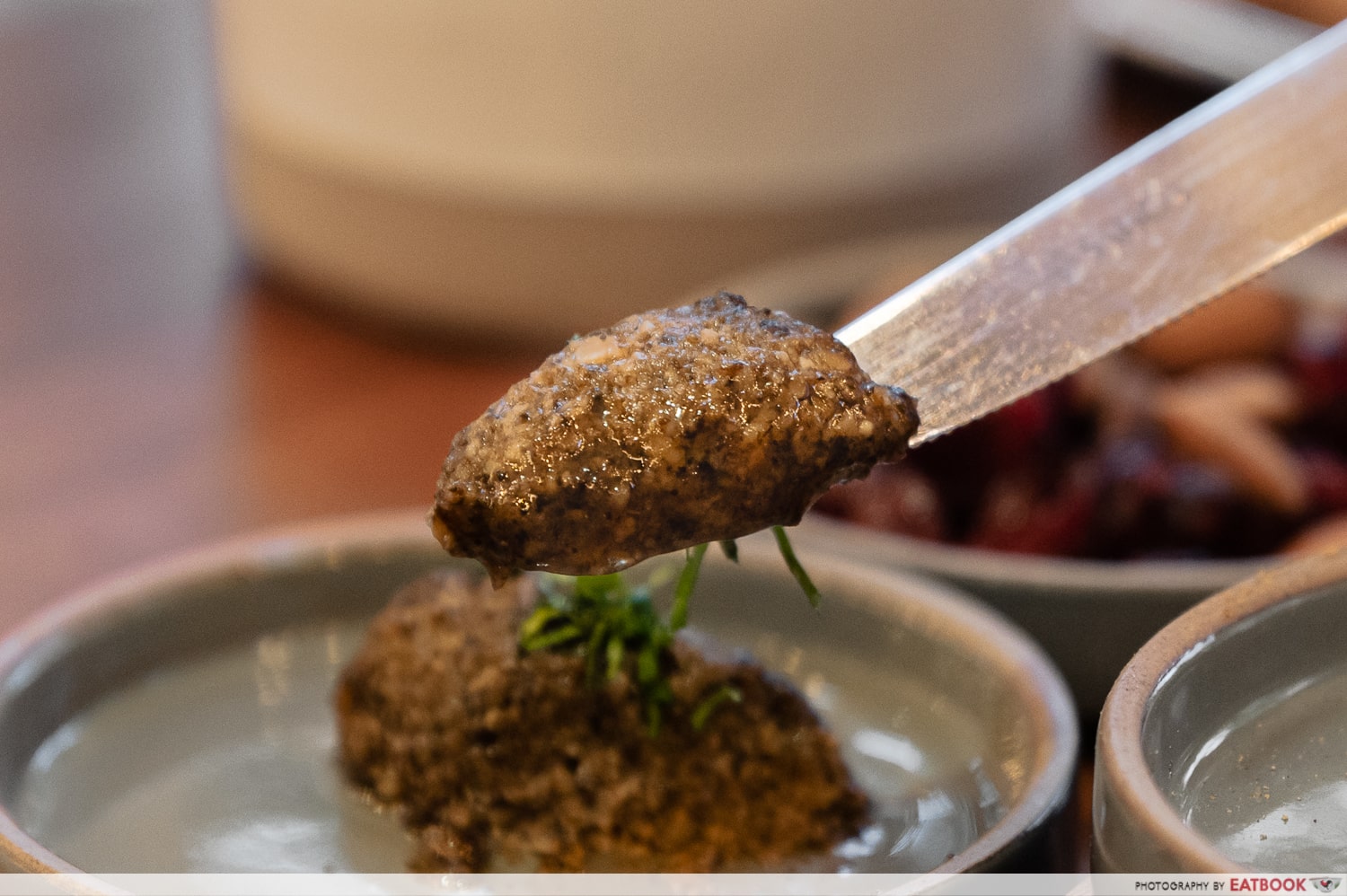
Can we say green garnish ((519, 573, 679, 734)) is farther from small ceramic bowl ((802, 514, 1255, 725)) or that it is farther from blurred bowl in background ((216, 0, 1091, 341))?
blurred bowl in background ((216, 0, 1091, 341))

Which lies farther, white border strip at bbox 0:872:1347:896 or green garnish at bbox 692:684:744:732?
green garnish at bbox 692:684:744:732

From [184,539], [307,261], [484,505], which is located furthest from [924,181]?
[484,505]

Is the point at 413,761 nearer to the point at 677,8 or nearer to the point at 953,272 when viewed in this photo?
the point at 953,272

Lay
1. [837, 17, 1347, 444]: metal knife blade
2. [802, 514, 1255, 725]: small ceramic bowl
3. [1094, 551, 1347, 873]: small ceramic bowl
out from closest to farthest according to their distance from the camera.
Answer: [1094, 551, 1347, 873]: small ceramic bowl < [837, 17, 1347, 444]: metal knife blade < [802, 514, 1255, 725]: small ceramic bowl

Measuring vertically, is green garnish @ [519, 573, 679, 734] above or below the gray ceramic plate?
above

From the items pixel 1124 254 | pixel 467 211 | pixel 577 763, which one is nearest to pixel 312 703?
pixel 577 763

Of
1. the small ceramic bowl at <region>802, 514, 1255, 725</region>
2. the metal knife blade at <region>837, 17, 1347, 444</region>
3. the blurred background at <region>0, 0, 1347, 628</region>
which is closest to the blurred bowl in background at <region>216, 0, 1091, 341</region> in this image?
the blurred background at <region>0, 0, 1347, 628</region>

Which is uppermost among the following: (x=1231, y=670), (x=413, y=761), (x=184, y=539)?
(x=1231, y=670)

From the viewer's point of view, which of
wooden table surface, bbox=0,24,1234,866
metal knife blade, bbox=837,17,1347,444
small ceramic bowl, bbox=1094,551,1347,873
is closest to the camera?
small ceramic bowl, bbox=1094,551,1347,873
